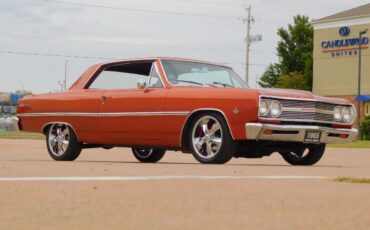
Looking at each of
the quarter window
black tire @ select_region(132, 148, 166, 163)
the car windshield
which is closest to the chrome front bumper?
the car windshield

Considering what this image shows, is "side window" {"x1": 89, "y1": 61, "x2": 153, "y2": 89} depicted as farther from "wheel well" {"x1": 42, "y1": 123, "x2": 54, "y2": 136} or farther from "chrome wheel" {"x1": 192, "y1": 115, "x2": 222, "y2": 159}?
"chrome wheel" {"x1": 192, "y1": 115, "x2": 222, "y2": 159}

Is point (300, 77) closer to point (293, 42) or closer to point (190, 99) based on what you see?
point (293, 42)

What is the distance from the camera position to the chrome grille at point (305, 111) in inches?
392

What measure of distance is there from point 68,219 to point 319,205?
1755 millimetres

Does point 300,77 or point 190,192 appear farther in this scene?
point 300,77

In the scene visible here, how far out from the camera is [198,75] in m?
10.9

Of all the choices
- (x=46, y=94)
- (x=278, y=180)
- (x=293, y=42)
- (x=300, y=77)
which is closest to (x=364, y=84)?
(x=300, y=77)

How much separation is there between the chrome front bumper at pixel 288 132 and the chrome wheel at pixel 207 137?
489 millimetres

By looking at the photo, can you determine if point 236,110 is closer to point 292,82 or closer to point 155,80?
point 155,80

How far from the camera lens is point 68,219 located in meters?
4.23

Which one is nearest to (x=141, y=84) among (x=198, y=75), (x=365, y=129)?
(x=198, y=75)

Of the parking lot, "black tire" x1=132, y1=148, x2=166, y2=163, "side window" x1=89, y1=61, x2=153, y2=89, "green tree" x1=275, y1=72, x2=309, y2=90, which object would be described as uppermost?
"green tree" x1=275, y1=72, x2=309, y2=90

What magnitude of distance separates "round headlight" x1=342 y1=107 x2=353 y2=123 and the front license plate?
0.84 meters

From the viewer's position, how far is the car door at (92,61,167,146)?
1052cm
